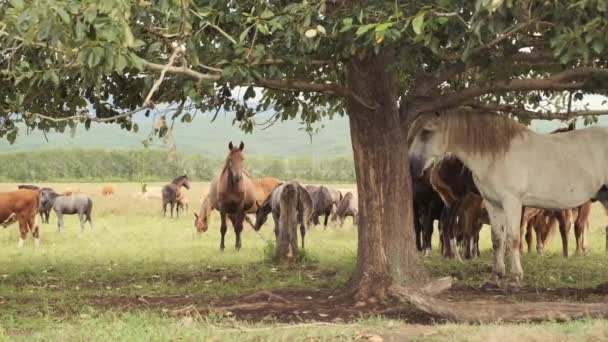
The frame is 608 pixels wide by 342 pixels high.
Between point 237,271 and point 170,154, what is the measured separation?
7427mm

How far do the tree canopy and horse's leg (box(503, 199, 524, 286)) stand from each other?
4.14 feet

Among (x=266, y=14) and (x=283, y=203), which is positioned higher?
(x=266, y=14)

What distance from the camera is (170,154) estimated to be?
796 cm

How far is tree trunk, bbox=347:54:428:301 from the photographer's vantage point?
11211 mm

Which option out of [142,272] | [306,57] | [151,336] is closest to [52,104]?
[142,272]

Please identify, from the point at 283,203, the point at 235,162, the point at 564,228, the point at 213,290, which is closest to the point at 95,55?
the point at 213,290

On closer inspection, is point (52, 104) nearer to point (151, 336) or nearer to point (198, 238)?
point (151, 336)

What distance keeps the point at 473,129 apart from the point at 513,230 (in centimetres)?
150

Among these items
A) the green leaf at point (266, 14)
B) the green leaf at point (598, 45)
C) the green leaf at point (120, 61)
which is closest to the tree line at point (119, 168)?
the green leaf at point (266, 14)

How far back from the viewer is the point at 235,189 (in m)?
19.0

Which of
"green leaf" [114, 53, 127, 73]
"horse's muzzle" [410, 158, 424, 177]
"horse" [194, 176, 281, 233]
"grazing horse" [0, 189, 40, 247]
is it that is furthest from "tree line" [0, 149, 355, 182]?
"green leaf" [114, 53, 127, 73]

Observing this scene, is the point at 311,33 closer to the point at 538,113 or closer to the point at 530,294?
the point at 538,113

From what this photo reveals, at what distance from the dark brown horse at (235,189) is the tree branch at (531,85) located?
23.8 feet

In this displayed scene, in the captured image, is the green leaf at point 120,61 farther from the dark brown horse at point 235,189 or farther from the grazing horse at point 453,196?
the dark brown horse at point 235,189
